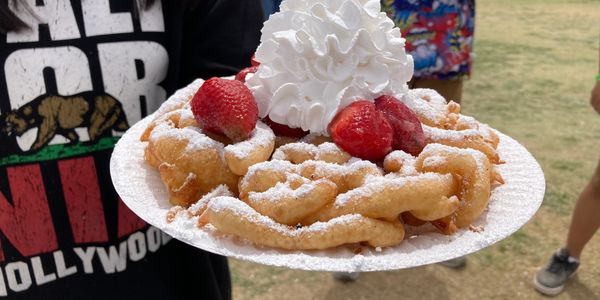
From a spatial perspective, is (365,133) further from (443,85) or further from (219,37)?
(443,85)

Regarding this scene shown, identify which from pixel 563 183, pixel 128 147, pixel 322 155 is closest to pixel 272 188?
pixel 322 155

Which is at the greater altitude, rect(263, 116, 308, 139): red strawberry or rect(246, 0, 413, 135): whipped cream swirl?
rect(246, 0, 413, 135): whipped cream swirl

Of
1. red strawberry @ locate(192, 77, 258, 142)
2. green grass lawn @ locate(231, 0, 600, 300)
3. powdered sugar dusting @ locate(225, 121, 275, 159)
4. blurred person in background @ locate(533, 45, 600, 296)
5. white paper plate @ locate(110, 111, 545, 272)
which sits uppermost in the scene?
Answer: red strawberry @ locate(192, 77, 258, 142)

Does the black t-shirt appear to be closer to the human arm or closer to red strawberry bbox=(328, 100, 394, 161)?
the human arm

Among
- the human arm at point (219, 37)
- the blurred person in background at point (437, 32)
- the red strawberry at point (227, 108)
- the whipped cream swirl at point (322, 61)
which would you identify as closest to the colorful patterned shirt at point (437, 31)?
the blurred person in background at point (437, 32)

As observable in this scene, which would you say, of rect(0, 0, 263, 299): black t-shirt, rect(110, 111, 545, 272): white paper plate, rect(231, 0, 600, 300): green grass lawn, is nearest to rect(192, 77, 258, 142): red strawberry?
rect(110, 111, 545, 272): white paper plate

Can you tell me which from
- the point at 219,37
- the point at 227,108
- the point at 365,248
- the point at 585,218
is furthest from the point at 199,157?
the point at 585,218
